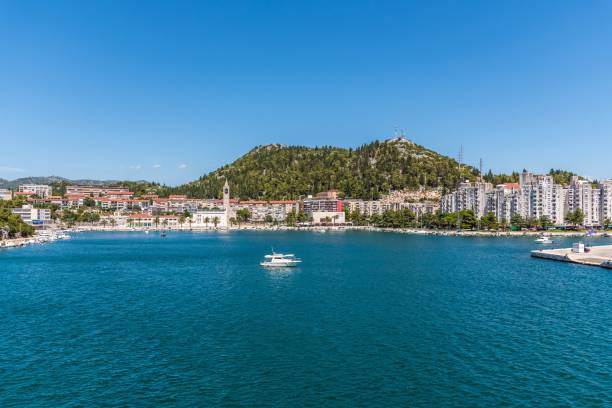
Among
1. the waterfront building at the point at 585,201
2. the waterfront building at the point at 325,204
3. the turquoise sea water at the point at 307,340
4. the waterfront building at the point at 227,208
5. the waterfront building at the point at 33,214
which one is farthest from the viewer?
the waterfront building at the point at 325,204

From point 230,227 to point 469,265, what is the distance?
13202 cm

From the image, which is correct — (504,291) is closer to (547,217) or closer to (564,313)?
(564,313)

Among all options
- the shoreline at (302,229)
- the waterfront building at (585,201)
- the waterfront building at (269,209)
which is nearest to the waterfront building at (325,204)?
the waterfront building at (269,209)

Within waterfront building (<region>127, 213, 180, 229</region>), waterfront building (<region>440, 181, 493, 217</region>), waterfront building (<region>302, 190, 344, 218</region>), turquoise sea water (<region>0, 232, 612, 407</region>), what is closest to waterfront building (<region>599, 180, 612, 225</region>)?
waterfront building (<region>440, 181, 493, 217</region>)

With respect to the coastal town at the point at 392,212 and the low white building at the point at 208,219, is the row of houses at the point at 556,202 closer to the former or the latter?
the coastal town at the point at 392,212

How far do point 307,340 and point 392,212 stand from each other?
430 feet

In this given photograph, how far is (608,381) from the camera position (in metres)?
18.8

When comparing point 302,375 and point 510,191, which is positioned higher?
point 510,191

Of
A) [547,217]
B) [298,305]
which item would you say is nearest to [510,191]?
[547,217]

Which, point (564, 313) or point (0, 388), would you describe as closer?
point (0, 388)

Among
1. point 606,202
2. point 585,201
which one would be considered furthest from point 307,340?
point 606,202

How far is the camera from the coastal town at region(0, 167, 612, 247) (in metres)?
124

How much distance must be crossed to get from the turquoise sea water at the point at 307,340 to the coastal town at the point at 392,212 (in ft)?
256

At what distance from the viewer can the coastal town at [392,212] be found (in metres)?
124
